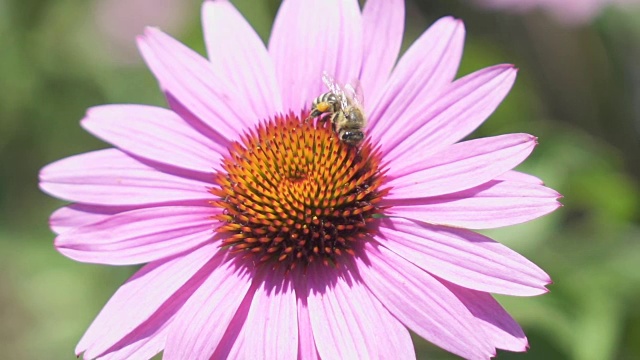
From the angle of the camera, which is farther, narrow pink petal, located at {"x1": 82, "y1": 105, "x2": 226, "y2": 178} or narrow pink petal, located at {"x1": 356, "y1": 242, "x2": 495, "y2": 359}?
narrow pink petal, located at {"x1": 82, "y1": 105, "x2": 226, "y2": 178}

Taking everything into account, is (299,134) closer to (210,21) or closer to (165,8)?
(210,21)

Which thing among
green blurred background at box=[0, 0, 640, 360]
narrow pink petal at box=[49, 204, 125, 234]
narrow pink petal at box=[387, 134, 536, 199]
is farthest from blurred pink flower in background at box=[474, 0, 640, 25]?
narrow pink petal at box=[49, 204, 125, 234]

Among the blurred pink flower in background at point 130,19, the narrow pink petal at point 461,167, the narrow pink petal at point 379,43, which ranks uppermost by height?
the blurred pink flower in background at point 130,19

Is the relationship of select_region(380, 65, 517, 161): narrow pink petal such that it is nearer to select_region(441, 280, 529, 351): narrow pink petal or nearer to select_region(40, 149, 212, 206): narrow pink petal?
select_region(441, 280, 529, 351): narrow pink petal

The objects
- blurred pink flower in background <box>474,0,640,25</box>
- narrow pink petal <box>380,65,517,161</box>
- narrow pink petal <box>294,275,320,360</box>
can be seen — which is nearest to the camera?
narrow pink petal <box>294,275,320,360</box>

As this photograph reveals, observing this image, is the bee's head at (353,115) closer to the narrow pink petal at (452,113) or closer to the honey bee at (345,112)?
the honey bee at (345,112)

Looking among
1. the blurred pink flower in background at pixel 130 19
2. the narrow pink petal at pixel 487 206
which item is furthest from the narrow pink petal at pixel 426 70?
the blurred pink flower in background at pixel 130 19

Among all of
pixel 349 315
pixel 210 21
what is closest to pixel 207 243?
pixel 349 315
